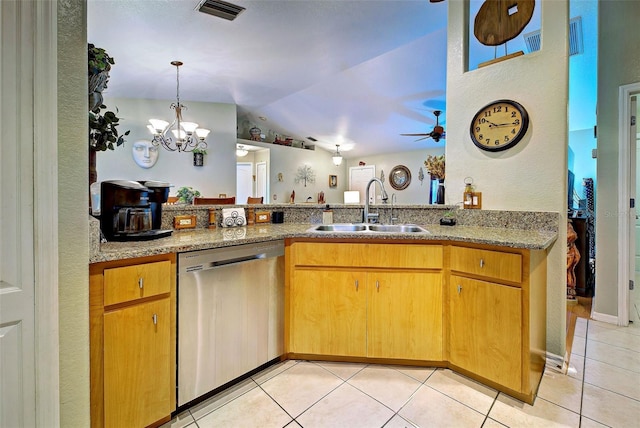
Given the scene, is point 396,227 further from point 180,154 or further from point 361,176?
point 361,176

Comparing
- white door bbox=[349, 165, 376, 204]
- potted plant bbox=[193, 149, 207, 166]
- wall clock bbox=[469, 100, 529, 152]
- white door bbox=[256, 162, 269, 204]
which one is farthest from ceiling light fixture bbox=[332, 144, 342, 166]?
wall clock bbox=[469, 100, 529, 152]

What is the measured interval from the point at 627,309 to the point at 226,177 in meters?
5.34

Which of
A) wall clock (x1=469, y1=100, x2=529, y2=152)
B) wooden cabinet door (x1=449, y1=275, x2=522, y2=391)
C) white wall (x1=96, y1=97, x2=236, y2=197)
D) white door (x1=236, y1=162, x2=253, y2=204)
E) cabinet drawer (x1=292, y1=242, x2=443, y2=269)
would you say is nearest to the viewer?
wooden cabinet door (x1=449, y1=275, x2=522, y2=391)

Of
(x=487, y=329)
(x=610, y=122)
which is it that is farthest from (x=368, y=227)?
(x=610, y=122)

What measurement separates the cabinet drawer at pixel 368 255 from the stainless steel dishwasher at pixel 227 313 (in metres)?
0.17

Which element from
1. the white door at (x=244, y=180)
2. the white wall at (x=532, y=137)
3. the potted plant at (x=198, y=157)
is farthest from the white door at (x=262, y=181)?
the white wall at (x=532, y=137)

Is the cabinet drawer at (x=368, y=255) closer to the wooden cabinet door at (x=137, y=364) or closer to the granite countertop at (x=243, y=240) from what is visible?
the granite countertop at (x=243, y=240)

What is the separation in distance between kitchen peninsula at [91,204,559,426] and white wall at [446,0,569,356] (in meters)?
0.14

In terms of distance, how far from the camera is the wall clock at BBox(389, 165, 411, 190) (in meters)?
7.60

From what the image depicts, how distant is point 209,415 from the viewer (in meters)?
1.42

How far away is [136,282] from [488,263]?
168 centimetres

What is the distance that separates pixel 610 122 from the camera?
8.21 ft

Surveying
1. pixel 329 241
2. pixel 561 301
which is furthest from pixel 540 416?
pixel 329 241

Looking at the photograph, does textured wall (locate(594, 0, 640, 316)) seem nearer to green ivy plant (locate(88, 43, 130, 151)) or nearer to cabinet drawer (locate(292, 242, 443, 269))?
cabinet drawer (locate(292, 242, 443, 269))
